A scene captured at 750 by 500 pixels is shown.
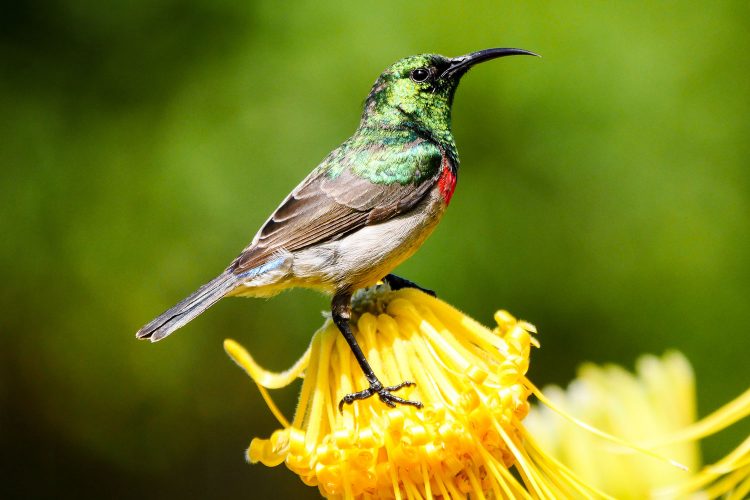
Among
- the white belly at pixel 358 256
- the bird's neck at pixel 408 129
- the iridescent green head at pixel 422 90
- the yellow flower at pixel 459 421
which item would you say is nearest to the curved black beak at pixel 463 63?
the iridescent green head at pixel 422 90

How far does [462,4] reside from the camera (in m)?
3.92

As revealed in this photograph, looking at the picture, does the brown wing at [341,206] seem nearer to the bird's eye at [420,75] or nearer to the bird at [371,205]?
the bird at [371,205]

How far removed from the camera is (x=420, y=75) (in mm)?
3316

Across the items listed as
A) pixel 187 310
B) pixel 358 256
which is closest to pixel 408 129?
pixel 358 256

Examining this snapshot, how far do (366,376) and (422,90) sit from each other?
1221 millimetres

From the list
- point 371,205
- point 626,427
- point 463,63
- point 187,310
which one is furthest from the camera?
point 463,63

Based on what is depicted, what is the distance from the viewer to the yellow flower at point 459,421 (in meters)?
2.31

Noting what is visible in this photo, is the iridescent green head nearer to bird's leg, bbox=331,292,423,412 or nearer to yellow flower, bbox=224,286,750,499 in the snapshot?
yellow flower, bbox=224,286,750,499

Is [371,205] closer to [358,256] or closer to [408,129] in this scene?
[358,256]

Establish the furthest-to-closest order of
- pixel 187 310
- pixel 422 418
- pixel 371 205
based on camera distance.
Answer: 1. pixel 371 205
2. pixel 187 310
3. pixel 422 418

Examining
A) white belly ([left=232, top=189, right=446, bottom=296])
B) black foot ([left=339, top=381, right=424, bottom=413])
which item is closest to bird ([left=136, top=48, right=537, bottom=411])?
white belly ([left=232, top=189, right=446, bottom=296])

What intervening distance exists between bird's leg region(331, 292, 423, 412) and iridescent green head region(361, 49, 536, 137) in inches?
35.8

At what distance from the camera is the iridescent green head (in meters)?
3.30

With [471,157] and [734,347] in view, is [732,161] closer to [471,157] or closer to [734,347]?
[734,347]
